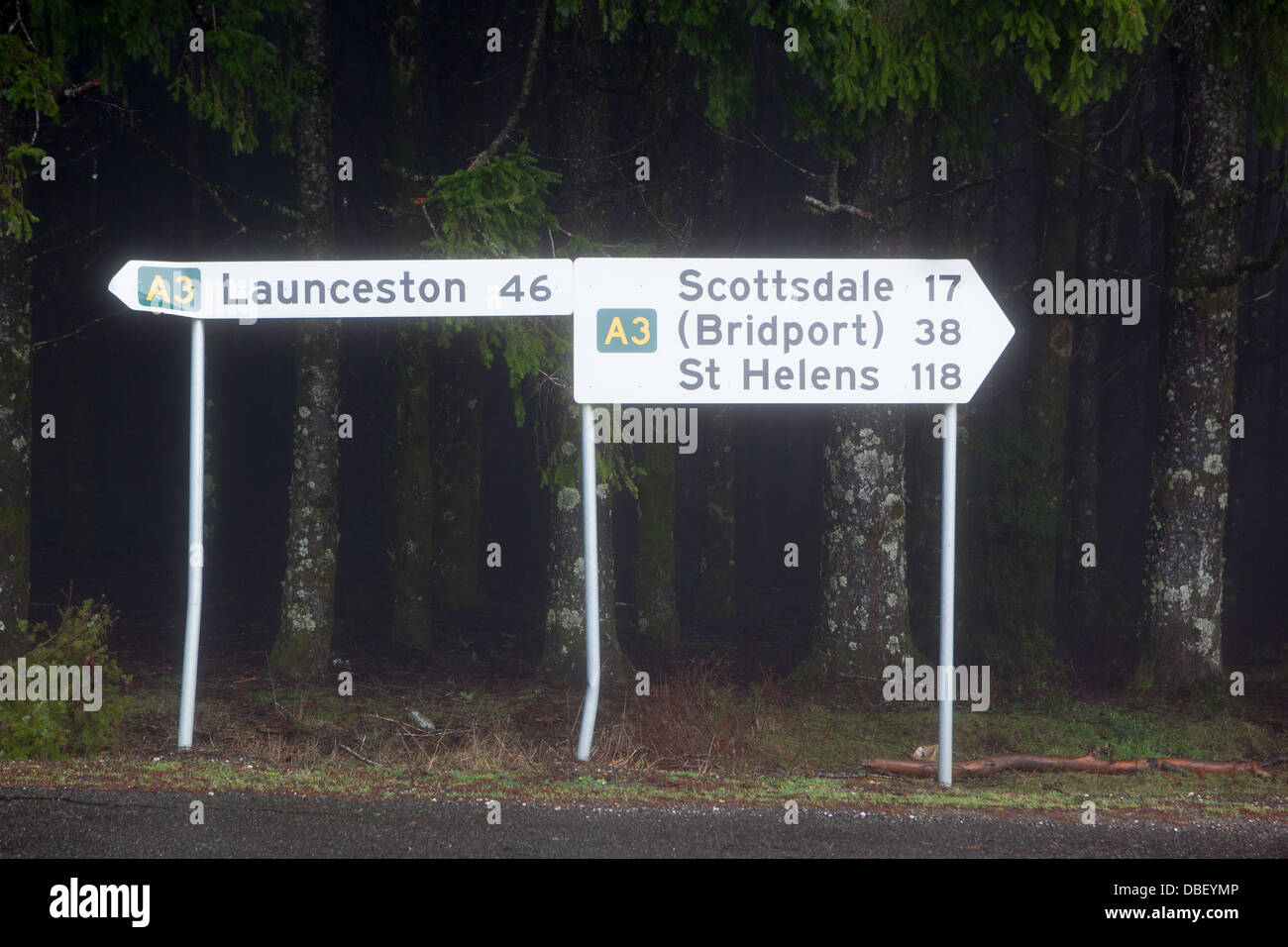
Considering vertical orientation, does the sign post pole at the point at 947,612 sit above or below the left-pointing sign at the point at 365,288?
below

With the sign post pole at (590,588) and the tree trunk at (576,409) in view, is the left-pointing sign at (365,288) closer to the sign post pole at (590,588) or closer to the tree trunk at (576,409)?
the sign post pole at (590,588)

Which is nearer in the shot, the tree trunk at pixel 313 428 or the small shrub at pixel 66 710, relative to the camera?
the small shrub at pixel 66 710

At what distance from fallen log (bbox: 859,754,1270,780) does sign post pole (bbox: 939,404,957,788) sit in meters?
0.26

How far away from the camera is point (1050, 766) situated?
783 centimetres

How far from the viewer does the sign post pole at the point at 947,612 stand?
6859mm

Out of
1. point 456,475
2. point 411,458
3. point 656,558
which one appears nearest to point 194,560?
point 411,458

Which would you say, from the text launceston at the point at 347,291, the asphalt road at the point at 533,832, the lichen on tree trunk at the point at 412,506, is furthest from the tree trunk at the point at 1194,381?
the lichen on tree trunk at the point at 412,506

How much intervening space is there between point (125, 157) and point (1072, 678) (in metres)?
17.6

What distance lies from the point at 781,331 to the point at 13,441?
684 centimetres

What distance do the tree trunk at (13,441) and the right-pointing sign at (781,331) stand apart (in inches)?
222

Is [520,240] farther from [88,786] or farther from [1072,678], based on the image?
[1072,678]

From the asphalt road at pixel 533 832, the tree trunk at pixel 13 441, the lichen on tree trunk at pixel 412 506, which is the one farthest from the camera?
the lichen on tree trunk at pixel 412 506

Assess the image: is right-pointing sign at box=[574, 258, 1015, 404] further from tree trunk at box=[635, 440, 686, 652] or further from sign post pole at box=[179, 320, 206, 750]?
tree trunk at box=[635, 440, 686, 652]
